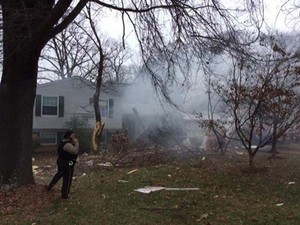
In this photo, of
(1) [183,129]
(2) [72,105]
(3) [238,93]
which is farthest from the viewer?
(2) [72,105]

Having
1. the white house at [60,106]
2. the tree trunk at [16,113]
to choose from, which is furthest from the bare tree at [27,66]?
the white house at [60,106]

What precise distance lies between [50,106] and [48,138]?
6.84ft

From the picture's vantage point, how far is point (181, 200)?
9.23 metres

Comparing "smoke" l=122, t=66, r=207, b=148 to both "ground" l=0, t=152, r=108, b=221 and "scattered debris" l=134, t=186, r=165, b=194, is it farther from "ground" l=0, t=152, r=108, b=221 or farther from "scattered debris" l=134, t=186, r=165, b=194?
A: "ground" l=0, t=152, r=108, b=221

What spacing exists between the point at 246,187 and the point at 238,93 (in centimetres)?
344

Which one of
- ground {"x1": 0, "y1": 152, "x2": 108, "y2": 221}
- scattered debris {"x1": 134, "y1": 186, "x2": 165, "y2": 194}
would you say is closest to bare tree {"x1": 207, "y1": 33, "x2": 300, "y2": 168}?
scattered debris {"x1": 134, "y1": 186, "x2": 165, "y2": 194}

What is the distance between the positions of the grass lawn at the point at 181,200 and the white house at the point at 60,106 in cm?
1551

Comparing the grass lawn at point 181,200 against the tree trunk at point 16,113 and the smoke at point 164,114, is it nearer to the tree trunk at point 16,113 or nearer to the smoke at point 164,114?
the tree trunk at point 16,113

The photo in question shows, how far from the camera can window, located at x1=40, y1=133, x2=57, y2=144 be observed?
28.6 metres

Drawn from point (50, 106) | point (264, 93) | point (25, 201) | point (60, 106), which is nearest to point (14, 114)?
point (25, 201)

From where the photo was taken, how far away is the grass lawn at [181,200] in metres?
7.86

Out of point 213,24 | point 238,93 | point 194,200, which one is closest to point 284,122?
point 238,93

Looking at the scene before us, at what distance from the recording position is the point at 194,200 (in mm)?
9211

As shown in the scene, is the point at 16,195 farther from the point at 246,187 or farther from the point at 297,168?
the point at 297,168
